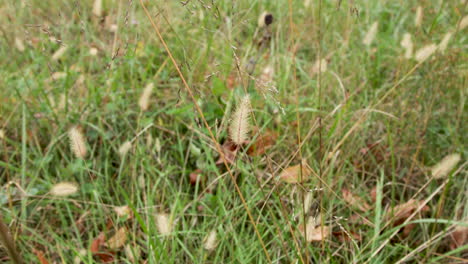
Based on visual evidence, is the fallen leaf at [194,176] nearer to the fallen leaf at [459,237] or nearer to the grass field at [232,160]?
the grass field at [232,160]

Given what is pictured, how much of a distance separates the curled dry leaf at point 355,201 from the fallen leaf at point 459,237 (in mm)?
256

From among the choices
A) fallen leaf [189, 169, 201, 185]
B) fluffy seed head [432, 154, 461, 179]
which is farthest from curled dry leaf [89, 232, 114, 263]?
fluffy seed head [432, 154, 461, 179]

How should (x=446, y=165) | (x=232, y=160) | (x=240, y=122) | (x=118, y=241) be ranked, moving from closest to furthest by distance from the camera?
(x=240, y=122) < (x=446, y=165) < (x=118, y=241) < (x=232, y=160)

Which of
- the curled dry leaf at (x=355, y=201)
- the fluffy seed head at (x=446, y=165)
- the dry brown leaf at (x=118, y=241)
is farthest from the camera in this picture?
the curled dry leaf at (x=355, y=201)

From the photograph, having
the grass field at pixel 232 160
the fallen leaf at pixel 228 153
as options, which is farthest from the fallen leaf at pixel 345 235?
the fallen leaf at pixel 228 153

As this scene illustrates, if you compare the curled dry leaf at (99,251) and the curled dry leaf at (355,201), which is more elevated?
the curled dry leaf at (355,201)

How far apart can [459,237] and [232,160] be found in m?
0.75

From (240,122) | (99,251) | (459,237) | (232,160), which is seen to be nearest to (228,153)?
(232,160)

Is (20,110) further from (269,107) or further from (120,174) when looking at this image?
(269,107)

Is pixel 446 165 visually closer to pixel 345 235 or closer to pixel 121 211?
pixel 345 235

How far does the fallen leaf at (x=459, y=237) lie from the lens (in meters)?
1.24

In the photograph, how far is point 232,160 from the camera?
1.46 meters

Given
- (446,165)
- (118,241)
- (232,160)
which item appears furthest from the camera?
(232,160)

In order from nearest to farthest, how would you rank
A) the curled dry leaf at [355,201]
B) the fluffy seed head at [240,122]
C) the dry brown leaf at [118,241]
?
1. the fluffy seed head at [240,122]
2. the dry brown leaf at [118,241]
3. the curled dry leaf at [355,201]
